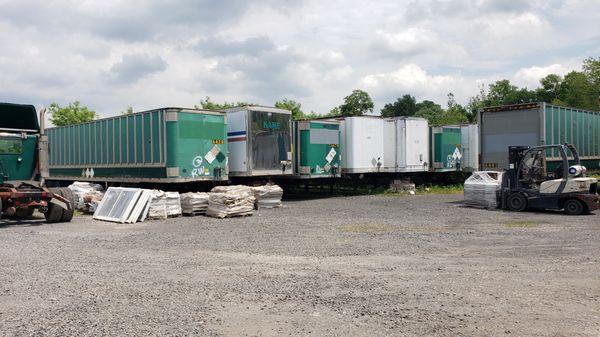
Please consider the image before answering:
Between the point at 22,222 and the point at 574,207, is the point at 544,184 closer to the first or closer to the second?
the point at 574,207

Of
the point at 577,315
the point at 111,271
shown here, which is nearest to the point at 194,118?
the point at 111,271

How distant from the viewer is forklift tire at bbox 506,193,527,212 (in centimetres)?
1548

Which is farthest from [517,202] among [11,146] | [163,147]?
[11,146]

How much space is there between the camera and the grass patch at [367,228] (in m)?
11.5

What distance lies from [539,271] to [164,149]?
12.2 meters

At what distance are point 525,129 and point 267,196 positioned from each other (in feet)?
30.8

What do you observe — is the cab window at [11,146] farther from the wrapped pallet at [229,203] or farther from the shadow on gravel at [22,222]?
the wrapped pallet at [229,203]

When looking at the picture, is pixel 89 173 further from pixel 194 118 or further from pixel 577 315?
pixel 577 315

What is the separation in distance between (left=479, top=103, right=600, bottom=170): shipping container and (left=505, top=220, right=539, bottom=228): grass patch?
5.37m

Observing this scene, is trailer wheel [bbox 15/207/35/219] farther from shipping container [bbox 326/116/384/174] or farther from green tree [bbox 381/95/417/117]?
green tree [bbox 381/95/417/117]

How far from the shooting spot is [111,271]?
7477 millimetres

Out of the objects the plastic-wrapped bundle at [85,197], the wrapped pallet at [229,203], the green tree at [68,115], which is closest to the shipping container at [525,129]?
the wrapped pallet at [229,203]

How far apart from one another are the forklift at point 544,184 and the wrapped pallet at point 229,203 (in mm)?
7950

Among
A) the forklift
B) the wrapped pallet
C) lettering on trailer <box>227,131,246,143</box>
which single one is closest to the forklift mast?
the forklift
